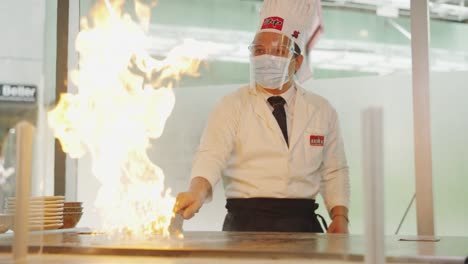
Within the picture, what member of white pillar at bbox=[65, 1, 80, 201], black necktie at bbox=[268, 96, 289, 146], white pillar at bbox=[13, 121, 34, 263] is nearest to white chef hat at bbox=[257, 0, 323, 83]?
black necktie at bbox=[268, 96, 289, 146]

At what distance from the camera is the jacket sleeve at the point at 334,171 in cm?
253

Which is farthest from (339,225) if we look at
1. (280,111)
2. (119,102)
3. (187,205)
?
(119,102)

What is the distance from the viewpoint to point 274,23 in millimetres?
2576

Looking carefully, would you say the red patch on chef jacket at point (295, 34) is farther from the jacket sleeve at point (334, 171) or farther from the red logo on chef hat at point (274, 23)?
the jacket sleeve at point (334, 171)

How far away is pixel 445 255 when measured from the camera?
1.23 metres

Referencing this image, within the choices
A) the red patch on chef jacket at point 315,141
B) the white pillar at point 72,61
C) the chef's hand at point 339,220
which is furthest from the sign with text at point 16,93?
the chef's hand at point 339,220

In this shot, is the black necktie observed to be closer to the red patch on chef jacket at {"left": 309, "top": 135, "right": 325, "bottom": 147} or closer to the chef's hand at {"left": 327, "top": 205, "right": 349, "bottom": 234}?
the red patch on chef jacket at {"left": 309, "top": 135, "right": 325, "bottom": 147}

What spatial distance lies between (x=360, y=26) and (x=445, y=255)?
2.27m

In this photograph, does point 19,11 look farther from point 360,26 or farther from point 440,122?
point 440,122

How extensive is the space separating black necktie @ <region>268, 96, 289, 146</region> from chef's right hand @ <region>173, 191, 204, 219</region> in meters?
0.54

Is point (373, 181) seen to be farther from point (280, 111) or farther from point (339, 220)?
point (280, 111)

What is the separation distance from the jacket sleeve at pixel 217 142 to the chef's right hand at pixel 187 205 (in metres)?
0.21

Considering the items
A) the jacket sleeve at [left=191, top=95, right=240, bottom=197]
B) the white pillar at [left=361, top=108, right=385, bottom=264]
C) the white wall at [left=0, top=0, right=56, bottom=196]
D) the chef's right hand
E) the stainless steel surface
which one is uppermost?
the white wall at [left=0, top=0, right=56, bottom=196]

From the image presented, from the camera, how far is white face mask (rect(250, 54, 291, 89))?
2473mm
